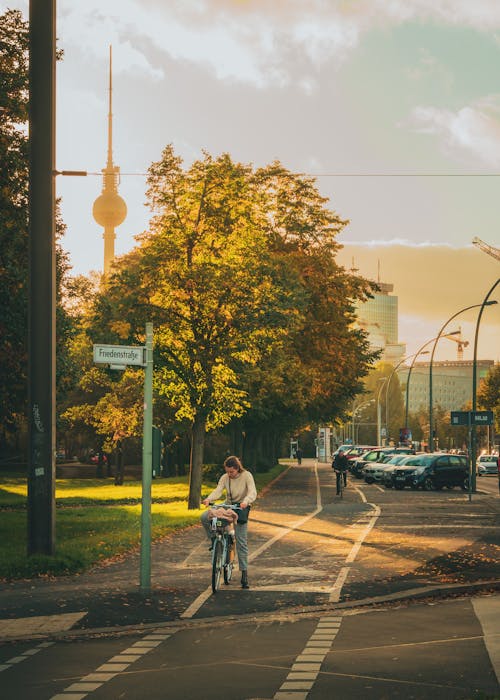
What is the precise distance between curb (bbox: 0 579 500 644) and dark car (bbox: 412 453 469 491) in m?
33.8

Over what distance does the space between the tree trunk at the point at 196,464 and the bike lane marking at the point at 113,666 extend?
22.0 m

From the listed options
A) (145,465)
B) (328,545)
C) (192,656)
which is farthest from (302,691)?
(328,545)

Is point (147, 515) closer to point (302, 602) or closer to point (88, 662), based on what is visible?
point (302, 602)

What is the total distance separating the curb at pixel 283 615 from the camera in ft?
36.4

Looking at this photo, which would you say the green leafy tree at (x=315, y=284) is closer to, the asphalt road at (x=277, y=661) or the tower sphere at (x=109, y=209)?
the asphalt road at (x=277, y=661)

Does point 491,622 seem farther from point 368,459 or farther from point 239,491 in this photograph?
point 368,459

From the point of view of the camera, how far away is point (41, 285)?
1622cm

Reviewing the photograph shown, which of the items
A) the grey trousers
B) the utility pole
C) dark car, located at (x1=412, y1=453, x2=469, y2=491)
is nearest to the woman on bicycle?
the grey trousers

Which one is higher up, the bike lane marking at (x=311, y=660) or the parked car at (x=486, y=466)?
the bike lane marking at (x=311, y=660)

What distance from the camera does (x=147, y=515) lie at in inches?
546

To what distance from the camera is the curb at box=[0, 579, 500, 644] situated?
437 inches

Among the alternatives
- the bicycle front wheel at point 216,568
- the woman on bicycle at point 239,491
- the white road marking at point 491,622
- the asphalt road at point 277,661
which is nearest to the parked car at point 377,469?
the woman on bicycle at point 239,491

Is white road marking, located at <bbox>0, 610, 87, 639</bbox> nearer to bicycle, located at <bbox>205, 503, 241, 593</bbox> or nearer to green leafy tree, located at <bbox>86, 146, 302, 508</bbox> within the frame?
bicycle, located at <bbox>205, 503, 241, 593</bbox>

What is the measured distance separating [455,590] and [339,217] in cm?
3630
